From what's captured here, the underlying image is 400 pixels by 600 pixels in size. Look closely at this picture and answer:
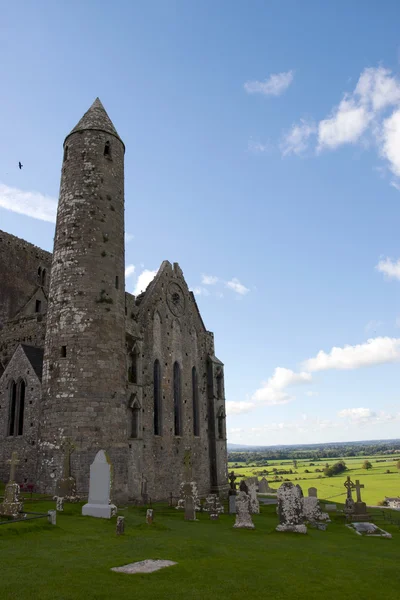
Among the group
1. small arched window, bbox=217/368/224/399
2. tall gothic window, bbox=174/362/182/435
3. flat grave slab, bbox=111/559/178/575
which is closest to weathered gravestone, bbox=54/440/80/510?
flat grave slab, bbox=111/559/178/575

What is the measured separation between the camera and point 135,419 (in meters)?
26.1

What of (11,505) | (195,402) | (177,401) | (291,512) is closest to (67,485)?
(11,505)

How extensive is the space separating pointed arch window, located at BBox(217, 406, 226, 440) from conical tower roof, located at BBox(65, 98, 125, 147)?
21.3m

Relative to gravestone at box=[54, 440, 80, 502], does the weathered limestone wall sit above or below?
above

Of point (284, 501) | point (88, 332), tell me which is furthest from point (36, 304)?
point (284, 501)

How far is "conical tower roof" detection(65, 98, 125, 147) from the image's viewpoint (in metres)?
26.6

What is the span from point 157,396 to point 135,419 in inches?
176

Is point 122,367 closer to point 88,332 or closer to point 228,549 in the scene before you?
point 88,332

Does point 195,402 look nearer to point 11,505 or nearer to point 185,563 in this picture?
point 11,505

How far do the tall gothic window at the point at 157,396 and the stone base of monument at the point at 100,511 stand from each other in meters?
13.0

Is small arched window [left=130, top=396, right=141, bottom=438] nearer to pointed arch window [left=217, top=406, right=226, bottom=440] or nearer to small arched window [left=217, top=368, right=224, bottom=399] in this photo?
pointed arch window [left=217, top=406, right=226, bottom=440]

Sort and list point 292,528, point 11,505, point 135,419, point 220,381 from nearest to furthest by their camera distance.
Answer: point 11,505 < point 292,528 < point 135,419 < point 220,381

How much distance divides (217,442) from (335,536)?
18198 millimetres

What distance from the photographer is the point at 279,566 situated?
1066 cm
